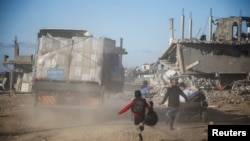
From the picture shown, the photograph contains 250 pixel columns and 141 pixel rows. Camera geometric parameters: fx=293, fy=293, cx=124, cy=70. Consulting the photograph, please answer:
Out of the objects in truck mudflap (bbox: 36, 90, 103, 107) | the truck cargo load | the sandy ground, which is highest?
the truck cargo load

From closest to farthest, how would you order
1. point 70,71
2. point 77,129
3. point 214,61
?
1. point 77,129
2. point 70,71
3. point 214,61

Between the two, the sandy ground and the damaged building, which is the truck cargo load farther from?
the damaged building

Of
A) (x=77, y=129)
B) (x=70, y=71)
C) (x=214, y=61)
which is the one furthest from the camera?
(x=214, y=61)

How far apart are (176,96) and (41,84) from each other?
15.3 feet

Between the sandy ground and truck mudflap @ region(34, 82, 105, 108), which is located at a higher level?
truck mudflap @ region(34, 82, 105, 108)

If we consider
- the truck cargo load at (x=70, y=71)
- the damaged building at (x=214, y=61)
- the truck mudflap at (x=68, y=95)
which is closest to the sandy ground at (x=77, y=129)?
the truck mudflap at (x=68, y=95)

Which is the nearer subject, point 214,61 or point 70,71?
point 70,71

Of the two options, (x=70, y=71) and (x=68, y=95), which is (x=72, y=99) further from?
(x=70, y=71)

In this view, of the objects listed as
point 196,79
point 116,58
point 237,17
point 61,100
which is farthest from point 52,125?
point 237,17

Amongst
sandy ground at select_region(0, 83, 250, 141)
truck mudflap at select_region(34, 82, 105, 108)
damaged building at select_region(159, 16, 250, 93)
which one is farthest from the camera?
damaged building at select_region(159, 16, 250, 93)

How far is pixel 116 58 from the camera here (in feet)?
38.9

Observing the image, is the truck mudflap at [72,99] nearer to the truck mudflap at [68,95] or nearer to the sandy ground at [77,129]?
the truck mudflap at [68,95]

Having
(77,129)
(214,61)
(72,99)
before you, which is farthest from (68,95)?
(214,61)

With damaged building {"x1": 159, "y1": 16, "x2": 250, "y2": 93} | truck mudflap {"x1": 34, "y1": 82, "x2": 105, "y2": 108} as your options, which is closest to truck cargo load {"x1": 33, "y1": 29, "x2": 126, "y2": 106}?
truck mudflap {"x1": 34, "y1": 82, "x2": 105, "y2": 108}
